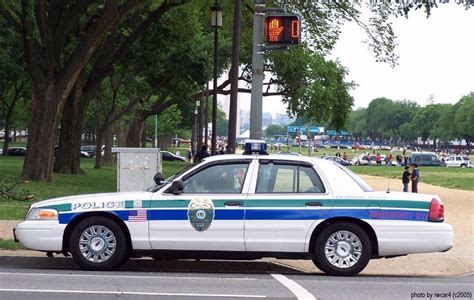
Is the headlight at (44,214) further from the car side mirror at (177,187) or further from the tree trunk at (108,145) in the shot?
the tree trunk at (108,145)

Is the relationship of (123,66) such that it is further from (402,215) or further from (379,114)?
(379,114)

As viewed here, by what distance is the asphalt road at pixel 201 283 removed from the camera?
28.7ft

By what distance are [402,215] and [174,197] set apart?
2.96 metres

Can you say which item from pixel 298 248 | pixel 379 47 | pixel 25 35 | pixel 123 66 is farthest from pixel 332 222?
pixel 123 66

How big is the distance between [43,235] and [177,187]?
Result: 1.85 meters

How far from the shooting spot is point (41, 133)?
85.0ft

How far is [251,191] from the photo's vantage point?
10.5 metres

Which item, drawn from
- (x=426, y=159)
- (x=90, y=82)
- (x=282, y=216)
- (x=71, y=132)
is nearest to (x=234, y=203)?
(x=282, y=216)

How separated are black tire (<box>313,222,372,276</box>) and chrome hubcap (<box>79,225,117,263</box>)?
2.67 metres

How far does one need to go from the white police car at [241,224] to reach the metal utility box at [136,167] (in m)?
7.34

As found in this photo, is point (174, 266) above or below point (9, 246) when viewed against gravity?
below

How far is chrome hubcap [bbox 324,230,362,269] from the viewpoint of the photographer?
10430mm

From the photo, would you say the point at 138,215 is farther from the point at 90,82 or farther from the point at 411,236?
the point at 90,82

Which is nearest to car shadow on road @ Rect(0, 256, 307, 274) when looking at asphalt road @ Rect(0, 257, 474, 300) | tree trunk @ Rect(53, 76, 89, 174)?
asphalt road @ Rect(0, 257, 474, 300)
